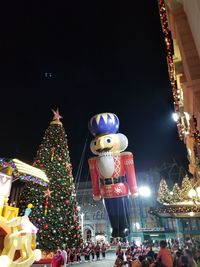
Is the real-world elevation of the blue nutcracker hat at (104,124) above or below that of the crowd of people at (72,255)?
above

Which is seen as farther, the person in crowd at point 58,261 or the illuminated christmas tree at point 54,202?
the illuminated christmas tree at point 54,202

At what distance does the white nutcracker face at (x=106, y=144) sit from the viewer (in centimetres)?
1195

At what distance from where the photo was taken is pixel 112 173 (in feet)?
38.1

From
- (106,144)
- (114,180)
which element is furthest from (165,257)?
(106,144)

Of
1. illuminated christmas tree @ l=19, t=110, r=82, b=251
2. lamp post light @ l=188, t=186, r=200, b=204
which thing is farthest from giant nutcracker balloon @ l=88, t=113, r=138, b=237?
illuminated christmas tree @ l=19, t=110, r=82, b=251

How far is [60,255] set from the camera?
998 cm

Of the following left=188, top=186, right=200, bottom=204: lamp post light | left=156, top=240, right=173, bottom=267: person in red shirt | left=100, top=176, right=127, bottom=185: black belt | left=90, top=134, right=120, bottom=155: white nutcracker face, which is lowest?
left=156, top=240, right=173, bottom=267: person in red shirt

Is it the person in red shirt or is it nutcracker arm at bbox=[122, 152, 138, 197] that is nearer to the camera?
the person in red shirt

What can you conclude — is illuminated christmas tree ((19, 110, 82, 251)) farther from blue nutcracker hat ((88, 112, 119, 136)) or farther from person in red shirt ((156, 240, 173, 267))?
person in red shirt ((156, 240, 173, 267))

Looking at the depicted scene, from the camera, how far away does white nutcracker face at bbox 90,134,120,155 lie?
39.2 ft

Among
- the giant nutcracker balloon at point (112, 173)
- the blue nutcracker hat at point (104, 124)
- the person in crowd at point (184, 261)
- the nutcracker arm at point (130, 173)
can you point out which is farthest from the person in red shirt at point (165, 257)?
the blue nutcracker hat at point (104, 124)

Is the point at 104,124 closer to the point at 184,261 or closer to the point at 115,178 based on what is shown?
the point at 115,178

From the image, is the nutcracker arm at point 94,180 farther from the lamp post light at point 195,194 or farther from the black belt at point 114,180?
the lamp post light at point 195,194

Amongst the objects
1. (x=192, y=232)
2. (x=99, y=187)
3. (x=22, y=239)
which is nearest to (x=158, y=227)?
(x=192, y=232)
